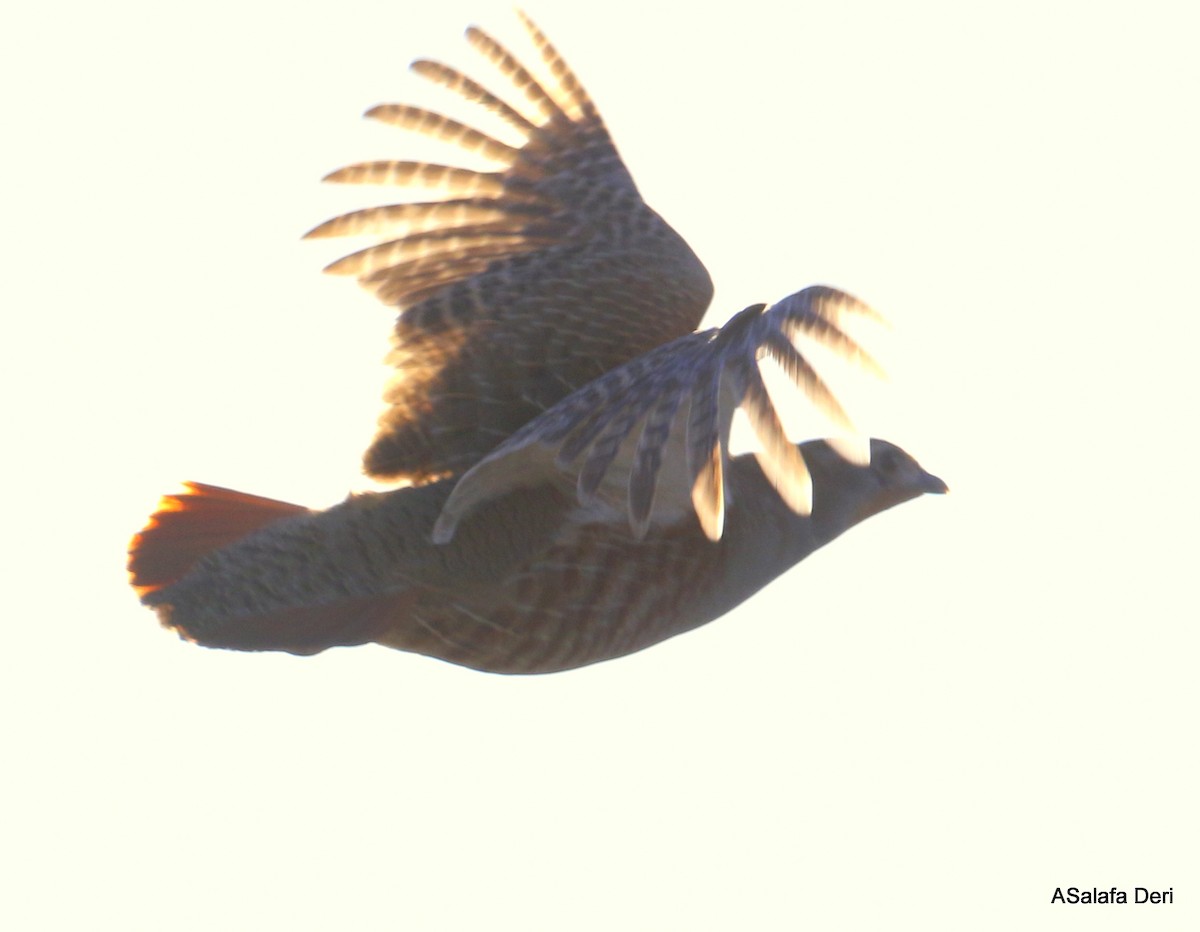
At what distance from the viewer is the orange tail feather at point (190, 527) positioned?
641cm

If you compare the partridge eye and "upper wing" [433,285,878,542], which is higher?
the partridge eye

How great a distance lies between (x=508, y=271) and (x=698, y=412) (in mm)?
1981

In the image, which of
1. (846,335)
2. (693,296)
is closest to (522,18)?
(693,296)

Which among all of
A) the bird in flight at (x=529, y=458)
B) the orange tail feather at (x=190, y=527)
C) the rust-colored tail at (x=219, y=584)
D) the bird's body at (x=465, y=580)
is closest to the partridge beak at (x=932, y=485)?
the bird in flight at (x=529, y=458)

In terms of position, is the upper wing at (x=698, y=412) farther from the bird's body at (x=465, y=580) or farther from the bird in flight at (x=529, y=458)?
the bird's body at (x=465, y=580)

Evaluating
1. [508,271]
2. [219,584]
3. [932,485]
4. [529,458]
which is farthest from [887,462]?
[219,584]

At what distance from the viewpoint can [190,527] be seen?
6.55 m

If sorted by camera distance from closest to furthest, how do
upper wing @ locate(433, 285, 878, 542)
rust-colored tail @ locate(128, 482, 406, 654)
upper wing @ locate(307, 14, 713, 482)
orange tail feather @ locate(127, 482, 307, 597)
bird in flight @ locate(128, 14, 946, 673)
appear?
1. upper wing @ locate(433, 285, 878, 542)
2. bird in flight @ locate(128, 14, 946, 673)
3. rust-colored tail @ locate(128, 482, 406, 654)
4. orange tail feather @ locate(127, 482, 307, 597)
5. upper wing @ locate(307, 14, 713, 482)

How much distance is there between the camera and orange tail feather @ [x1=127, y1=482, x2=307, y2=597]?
641 centimetres

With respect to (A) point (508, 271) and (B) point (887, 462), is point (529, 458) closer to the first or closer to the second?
(A) point (508, 271)

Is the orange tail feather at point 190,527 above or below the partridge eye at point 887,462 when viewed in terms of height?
→ below

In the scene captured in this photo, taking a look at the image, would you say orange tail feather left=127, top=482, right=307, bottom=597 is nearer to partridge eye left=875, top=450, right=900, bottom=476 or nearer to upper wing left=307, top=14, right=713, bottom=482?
upper wing left=307, top=14, right=713, bottom=482

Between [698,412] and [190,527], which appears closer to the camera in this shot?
[698,412]

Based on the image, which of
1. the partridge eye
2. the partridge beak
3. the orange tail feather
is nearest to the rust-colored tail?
the orange tail feather
